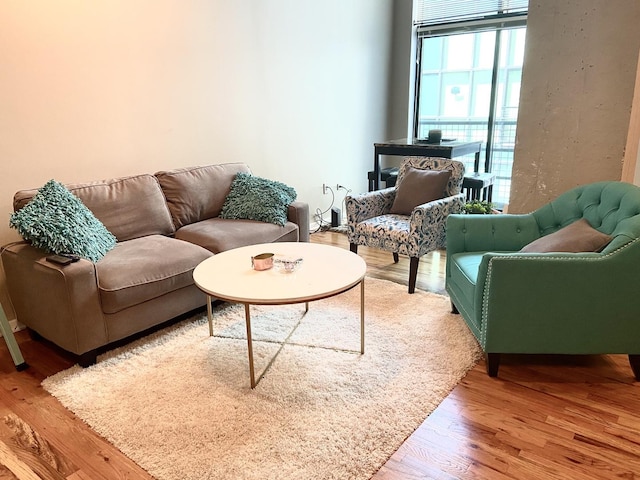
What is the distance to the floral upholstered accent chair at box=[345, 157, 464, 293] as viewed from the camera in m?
3.09

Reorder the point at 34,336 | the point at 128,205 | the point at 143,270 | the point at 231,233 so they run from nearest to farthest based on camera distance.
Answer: the point at 143,270 < the point at 34,336 < the point at 128,205 < the point at 231,233

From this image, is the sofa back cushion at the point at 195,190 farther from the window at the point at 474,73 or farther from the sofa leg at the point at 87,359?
the window at the point at 474,73

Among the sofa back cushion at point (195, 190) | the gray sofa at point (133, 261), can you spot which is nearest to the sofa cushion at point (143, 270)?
the gray sofa at point (133, 261)

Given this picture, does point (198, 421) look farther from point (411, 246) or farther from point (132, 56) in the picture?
point (132, 56)

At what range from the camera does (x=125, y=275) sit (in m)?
2.31

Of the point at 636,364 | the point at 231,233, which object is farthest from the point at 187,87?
the point at 636,364

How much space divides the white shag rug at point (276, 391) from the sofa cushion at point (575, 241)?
0.64 meters

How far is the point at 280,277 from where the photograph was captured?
214cm

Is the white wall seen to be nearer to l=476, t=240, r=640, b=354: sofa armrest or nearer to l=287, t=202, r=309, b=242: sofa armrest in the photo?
l=287, t=202, r=309, b=242: sofa armrest

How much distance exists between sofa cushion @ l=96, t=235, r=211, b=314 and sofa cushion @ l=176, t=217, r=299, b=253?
0.44ft

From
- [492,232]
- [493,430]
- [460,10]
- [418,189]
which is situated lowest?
[493,430]

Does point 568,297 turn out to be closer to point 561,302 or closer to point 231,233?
point 561,302

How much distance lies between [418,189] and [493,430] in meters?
2.03

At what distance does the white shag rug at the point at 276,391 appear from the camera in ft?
5.45
